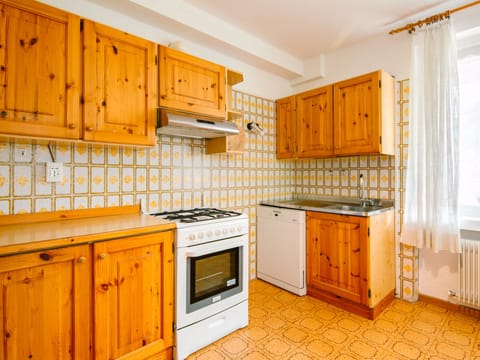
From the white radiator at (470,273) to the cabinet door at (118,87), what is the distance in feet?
8.62

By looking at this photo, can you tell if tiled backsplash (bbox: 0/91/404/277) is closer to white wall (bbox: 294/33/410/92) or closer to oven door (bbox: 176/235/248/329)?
oven door (bbox: 176/235/248/329)

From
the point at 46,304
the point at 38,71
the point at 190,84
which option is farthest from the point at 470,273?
the point at 38,71

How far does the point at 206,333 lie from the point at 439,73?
275 centimetres

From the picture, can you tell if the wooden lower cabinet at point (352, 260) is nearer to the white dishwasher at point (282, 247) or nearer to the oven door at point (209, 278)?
the white dishwasher at point (282, 247)

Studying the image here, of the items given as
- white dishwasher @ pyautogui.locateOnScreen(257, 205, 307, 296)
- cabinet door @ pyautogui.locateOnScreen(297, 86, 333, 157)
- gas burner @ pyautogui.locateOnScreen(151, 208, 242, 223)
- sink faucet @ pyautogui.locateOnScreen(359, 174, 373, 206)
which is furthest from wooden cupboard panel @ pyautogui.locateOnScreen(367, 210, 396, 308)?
gas burner @ pyautogui.locateOnScreen(151, 208, 242, 223)

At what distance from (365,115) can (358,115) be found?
7 centimetres

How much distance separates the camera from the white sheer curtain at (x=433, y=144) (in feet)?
7.03

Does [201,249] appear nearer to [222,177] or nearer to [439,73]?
[222,177]

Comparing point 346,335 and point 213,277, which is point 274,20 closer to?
point 213,277

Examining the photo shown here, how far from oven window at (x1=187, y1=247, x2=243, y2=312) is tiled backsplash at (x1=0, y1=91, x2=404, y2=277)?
0.68m

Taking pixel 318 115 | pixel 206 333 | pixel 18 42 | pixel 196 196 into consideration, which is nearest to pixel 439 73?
pixel 318 115

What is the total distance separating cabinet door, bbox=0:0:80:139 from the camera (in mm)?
1381

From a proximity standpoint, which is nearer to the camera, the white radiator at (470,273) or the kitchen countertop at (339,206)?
the white radiator at (470,273)

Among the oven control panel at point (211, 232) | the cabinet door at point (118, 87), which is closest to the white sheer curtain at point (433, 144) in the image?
the oven control panel at point (211, 232)
